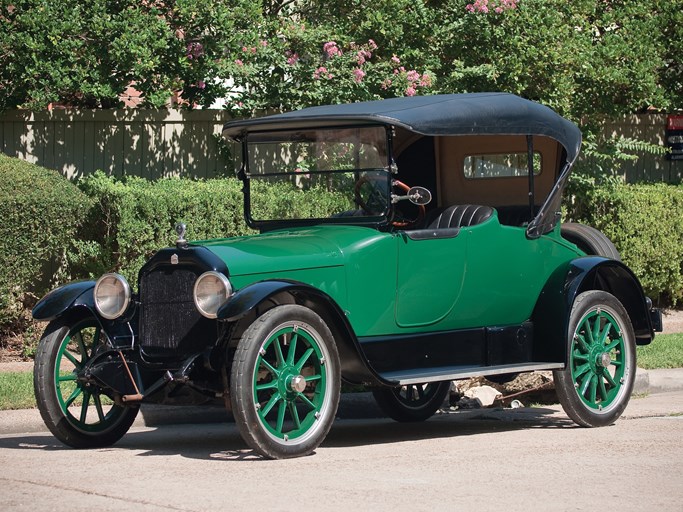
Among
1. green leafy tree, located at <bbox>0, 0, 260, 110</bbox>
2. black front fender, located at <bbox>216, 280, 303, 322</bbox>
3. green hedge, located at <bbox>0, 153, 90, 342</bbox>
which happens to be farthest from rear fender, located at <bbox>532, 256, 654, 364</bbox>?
green leafy tree, located at <bbox>0, 0, 260, 110</bbox>

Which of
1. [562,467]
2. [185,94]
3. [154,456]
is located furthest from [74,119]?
[562,467]

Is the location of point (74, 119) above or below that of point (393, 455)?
above

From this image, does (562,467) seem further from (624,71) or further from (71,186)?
(624,71)

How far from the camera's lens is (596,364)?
876 centimetres

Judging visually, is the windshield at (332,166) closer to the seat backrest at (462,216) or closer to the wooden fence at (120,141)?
the seat backrest at (462,216)

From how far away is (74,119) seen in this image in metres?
13.6

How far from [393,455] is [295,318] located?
101cm

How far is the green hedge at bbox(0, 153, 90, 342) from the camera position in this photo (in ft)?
37.6

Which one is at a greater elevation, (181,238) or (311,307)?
(181,238)

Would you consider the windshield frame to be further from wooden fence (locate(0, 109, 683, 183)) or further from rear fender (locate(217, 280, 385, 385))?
wooden fence (locate(0, 109, 683, 183))

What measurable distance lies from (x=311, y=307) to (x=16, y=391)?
124 inches

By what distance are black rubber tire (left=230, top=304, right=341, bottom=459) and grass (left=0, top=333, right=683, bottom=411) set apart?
2.57 meters

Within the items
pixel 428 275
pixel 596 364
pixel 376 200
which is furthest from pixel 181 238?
pixel 596 364

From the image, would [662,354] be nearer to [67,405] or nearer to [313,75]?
[313,75]
